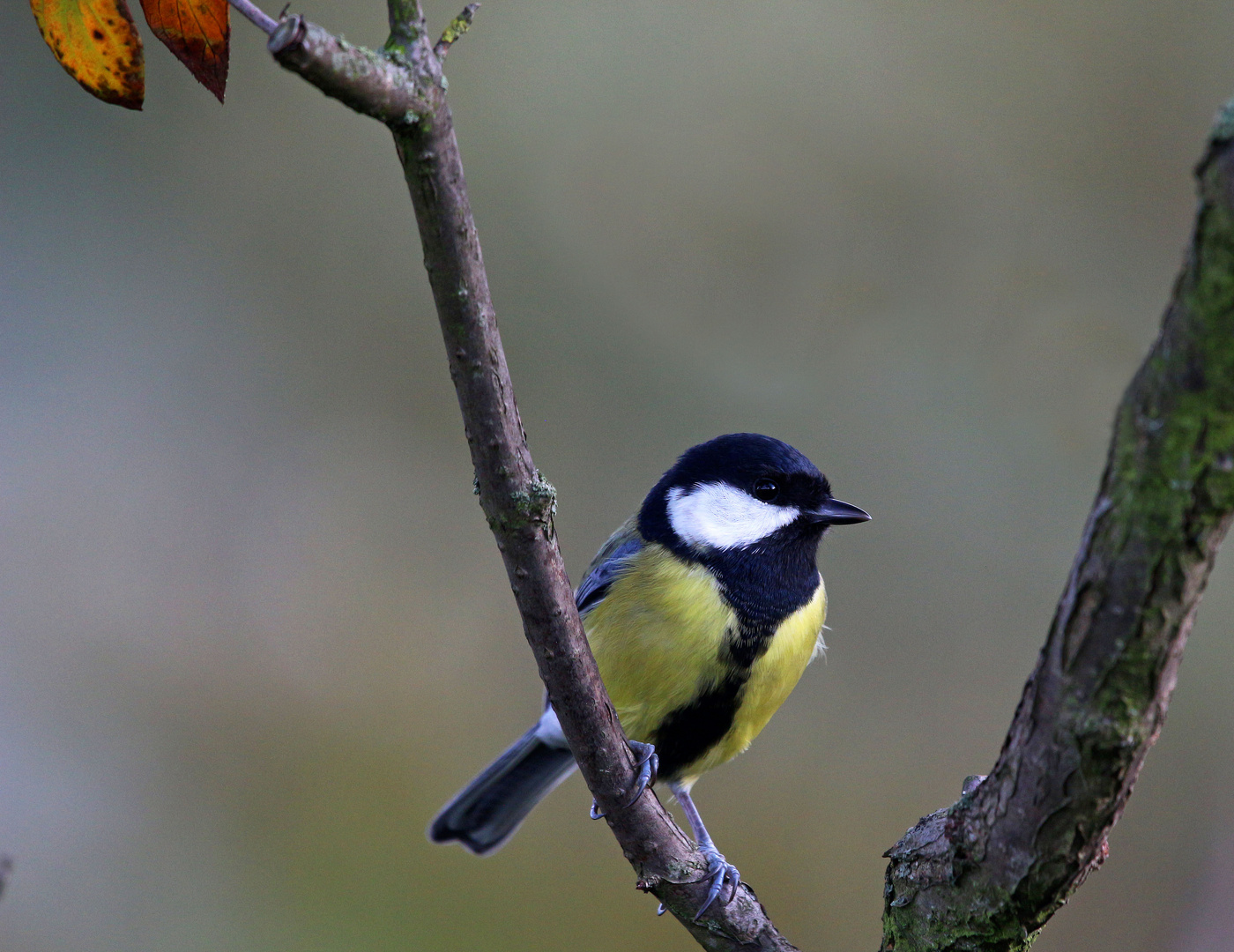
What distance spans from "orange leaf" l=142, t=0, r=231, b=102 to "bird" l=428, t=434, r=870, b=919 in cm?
132

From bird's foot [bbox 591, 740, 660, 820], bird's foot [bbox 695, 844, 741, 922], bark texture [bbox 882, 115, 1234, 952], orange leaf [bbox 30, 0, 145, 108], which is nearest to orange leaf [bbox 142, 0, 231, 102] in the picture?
orange leaf [bbox 30, 0, 145, 108]

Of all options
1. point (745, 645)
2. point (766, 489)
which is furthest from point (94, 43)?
point (766, 489)

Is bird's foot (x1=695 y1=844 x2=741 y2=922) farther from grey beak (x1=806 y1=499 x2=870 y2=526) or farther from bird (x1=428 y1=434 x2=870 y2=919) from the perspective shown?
grey beak (x1=806 y1=499 x2=870 y2=526)

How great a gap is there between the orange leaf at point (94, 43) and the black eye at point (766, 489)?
5.02ft

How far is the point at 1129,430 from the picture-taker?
3.11ft

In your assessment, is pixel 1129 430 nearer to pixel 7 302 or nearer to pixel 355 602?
pixel 355 602

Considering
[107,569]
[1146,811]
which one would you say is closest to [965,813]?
[1146,811]

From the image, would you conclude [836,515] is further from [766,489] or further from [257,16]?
[257,16]

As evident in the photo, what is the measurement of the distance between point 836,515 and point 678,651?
1.65 feet

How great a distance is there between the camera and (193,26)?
984 mm

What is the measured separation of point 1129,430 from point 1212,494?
0.30 feet

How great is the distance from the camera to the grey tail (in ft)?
8.43

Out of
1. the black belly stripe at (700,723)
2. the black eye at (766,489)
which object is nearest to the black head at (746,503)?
the black eye at (766,489)

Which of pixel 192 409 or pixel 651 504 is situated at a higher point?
pixel 192 409
